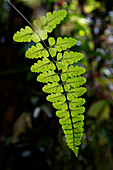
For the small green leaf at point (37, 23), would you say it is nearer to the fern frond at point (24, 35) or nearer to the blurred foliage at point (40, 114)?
the fern frond at point (24, 35)

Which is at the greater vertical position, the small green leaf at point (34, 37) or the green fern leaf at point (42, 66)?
the small green leaf at point (34, 37)

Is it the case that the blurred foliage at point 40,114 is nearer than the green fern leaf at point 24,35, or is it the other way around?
the green fern leaf at point 24,35

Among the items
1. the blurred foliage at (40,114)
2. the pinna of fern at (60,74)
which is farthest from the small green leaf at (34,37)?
the blurred foliage at (40,114)

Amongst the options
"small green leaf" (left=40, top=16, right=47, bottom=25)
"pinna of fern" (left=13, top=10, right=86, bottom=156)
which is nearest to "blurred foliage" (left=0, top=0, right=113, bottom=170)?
"pinna of fern" (left=13, top=10, right=86, bottom=156)

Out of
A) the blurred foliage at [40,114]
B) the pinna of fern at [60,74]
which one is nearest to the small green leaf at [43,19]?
the pinna of fern at [60,74]

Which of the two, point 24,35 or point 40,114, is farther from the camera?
point 40,114

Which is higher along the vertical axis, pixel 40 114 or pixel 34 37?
pixel 34 37

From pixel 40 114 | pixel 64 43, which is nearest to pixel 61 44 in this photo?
pixel 64 43

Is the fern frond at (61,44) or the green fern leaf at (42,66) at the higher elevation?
the fern frond at (61,44)

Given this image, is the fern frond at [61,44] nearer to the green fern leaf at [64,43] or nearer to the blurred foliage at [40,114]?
the green fern leaf at [64,43]

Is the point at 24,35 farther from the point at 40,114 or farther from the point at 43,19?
the point at 40,114

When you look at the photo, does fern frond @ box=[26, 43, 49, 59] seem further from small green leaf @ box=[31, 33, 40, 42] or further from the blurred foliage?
the blurred foliage
